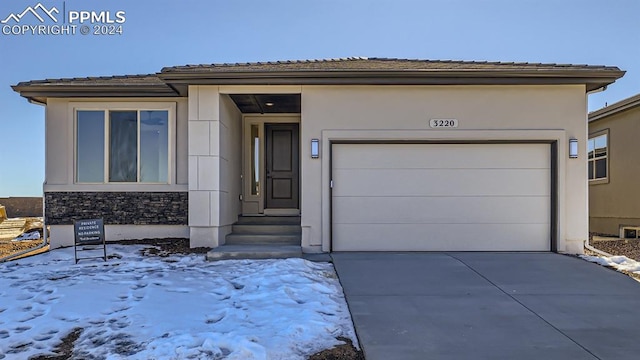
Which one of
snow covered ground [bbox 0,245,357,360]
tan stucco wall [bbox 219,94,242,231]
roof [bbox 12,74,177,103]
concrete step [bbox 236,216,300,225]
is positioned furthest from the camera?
concrete step [bbox 236,216,300,225]

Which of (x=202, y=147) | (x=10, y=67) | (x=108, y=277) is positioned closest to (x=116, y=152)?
(x=202, y=147)

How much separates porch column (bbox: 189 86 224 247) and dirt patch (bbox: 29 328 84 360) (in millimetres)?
3776

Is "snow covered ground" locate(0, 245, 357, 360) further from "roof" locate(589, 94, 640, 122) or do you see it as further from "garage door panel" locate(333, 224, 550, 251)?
"roof" locate(589, 94, 640, 122)

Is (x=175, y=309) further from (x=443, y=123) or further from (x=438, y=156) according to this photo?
(x=443, y=123)

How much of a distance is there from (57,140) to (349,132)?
19.7ft

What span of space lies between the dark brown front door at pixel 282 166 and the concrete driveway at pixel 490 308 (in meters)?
3.11

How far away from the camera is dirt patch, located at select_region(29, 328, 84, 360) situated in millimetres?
3230

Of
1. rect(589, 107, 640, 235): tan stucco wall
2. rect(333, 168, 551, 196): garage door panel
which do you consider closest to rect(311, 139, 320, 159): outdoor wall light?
rect(333, 168, 551, 196): garage door panel

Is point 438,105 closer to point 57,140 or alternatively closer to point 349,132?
point 349,132

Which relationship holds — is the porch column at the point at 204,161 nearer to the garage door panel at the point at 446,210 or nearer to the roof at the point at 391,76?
the roof at the point at 391,76

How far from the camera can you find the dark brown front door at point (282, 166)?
31.7ft

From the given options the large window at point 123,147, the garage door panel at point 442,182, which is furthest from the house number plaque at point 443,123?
the large window at point 123,147

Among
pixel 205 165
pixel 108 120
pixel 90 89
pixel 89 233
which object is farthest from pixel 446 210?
pixel 90 89

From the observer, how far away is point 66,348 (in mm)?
3395
